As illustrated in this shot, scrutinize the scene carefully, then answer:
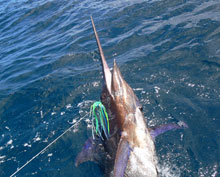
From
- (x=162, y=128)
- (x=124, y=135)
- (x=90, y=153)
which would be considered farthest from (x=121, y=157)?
(x=162, y=128)

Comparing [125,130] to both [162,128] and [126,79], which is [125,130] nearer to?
[162,128]

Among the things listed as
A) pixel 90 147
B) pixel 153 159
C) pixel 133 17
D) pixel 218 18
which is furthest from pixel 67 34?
pixel 153 159

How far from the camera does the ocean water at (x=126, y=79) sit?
5.18 metres

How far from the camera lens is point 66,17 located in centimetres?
1382

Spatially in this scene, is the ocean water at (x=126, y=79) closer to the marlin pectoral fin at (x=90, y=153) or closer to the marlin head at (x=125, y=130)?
the marlin pectoral fin at (x=90, y=153)

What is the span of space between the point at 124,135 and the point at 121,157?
427mm

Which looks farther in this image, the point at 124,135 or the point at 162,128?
the point at 162,128

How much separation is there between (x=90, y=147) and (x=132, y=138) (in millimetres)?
1155

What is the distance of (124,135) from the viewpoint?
4.25 m

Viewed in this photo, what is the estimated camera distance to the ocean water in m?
5.18

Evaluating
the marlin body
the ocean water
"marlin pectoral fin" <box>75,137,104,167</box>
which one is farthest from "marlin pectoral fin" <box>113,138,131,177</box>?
the ocean water

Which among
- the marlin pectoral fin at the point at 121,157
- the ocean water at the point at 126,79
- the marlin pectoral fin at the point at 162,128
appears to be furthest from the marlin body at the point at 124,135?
the ocean water at the point at 126,79

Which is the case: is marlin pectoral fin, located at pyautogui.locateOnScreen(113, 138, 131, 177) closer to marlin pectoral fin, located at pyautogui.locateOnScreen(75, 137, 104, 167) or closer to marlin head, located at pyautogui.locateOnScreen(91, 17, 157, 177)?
marlin head, located at pyautogui.locateOnScreen(91, 17, 157, 177)

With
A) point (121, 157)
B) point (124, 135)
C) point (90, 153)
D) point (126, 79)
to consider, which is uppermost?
point (124, 135)
